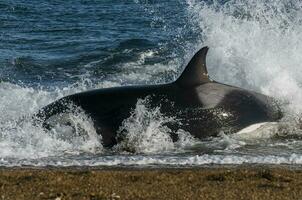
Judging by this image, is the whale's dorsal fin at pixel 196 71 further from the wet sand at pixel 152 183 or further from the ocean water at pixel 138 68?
the wet sand at pixel 152 183

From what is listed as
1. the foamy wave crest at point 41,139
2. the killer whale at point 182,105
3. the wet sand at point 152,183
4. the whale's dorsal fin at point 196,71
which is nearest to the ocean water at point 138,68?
the foamy wave crest at point 41,139

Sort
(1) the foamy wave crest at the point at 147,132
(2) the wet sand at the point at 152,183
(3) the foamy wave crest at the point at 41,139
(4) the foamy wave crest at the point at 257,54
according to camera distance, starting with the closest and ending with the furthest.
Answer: (2) the wet sand at the point at 152,183 → (3) the foamy wave crest at the point at 41,139 → (1) the foamy wave crest at the point at 147,132 → (4) the foamy wave crest at the point at 257,54

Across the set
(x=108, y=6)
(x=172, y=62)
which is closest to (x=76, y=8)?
(x=108, y=6)

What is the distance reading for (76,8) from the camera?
3375 cm

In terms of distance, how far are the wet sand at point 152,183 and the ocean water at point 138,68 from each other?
821 millimetres

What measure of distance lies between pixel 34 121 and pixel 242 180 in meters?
4.29

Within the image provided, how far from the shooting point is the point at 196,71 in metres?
11.2

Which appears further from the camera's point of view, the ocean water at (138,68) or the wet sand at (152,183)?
the ocean water at (138,68)

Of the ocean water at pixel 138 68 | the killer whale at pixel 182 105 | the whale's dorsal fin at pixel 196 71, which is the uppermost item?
the whale's dorsal fin at pixel 196 71

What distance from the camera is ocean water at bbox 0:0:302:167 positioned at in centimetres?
1072

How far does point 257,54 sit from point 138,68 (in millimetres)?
4878

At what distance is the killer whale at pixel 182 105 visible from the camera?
36.5ft

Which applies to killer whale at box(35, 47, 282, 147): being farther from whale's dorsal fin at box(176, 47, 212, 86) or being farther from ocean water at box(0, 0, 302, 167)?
ocean water at box(0, 0, 302, 167)

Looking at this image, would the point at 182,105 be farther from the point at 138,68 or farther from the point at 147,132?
the point at 138,68
